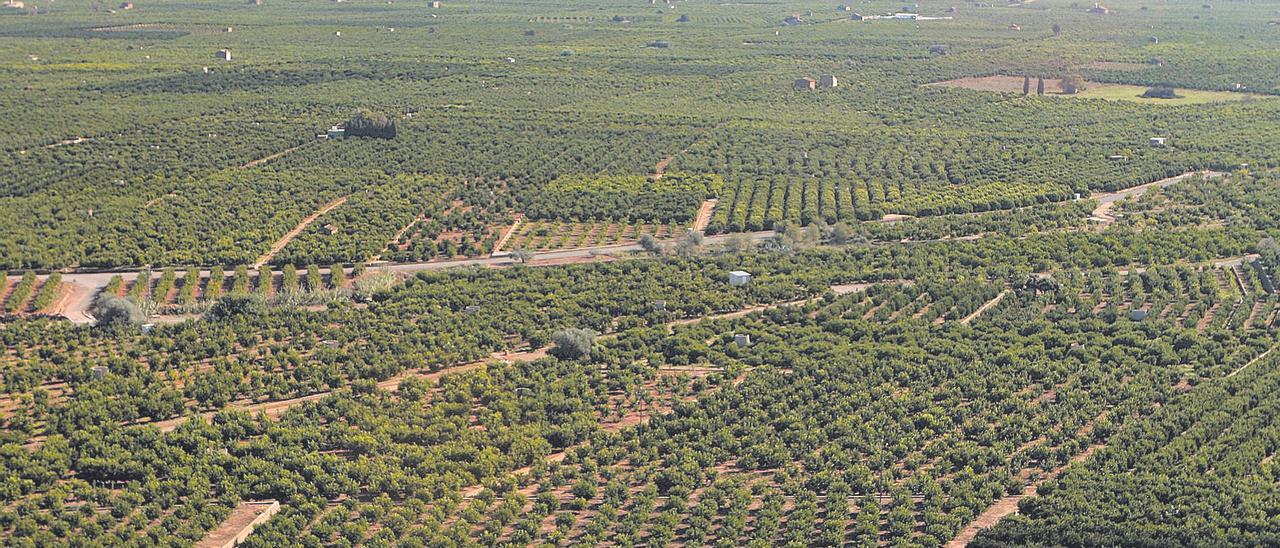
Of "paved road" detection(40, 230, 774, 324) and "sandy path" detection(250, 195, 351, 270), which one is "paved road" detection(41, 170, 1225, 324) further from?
"sandy path" detection(250, 195, 351, 270)

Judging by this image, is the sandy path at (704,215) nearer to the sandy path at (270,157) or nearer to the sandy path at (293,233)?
the sandy path at (293,233)

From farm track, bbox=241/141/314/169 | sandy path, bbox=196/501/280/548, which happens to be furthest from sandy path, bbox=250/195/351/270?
sandy path, bbox=196/501/280/548

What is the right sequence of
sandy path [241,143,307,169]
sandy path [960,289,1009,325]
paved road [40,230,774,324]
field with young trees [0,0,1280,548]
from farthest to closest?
sandy path [241,143,307,169] → paved road [40,230,774,324] → sandy path [960,289,1009,325] → field with young trees [0,0,1280,548]

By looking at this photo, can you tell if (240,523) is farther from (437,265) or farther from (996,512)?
(437,265)

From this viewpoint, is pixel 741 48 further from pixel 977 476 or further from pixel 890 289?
pixel 977 476

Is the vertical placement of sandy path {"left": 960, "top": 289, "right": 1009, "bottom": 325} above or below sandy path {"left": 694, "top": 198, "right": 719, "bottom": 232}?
above

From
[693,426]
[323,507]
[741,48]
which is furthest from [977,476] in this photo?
[741,48]

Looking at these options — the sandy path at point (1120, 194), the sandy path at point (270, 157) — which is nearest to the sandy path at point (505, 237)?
the sandy path at point (270, 157)
